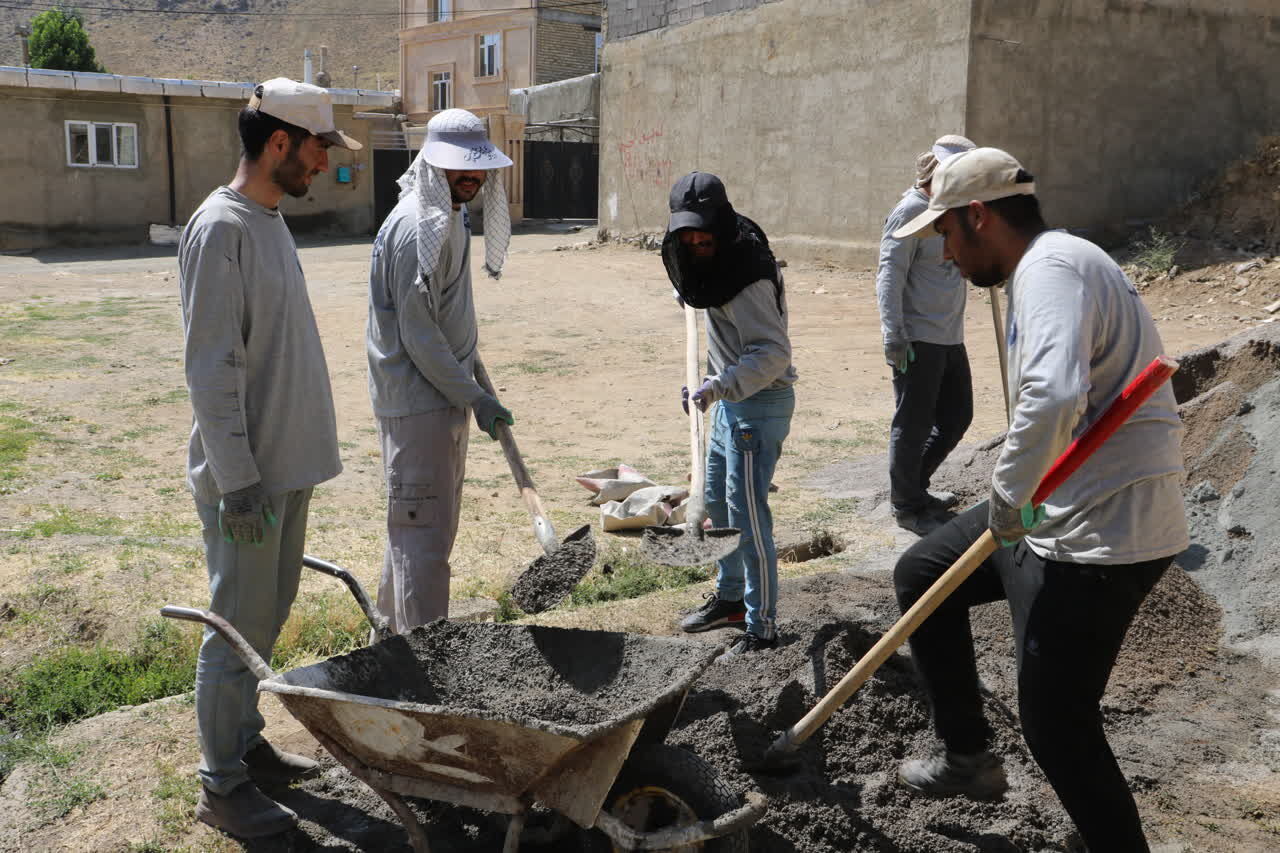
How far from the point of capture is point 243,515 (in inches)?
119

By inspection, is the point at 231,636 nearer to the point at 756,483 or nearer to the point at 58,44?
the point at 756,483

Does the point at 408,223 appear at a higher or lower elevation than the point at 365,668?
higher

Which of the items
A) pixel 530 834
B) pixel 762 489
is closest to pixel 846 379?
pixel 762 489

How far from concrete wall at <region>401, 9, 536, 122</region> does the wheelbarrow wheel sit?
33122 millimetres

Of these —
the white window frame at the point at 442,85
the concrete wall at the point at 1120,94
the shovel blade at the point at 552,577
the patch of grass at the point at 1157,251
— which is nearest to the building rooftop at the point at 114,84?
the white window frame at the point at 442,85

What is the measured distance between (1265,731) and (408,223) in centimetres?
342

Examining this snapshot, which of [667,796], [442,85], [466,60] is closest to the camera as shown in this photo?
[667,796]

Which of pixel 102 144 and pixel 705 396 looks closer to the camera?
pixel 705 396

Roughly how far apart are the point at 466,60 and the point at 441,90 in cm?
166

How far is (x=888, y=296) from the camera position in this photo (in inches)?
227

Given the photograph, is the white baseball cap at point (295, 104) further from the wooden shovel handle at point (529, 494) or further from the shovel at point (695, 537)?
the shovel at point (695, 537)

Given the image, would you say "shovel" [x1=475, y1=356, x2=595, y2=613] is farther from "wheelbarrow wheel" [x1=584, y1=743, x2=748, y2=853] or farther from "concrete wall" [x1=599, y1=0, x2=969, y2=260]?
"concrete wall" [x1=599, y1=0, x2=969, y2=260]

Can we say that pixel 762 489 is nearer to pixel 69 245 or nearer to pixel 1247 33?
pixel 1247 33

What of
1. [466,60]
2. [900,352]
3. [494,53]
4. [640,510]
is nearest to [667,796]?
[900,352]
